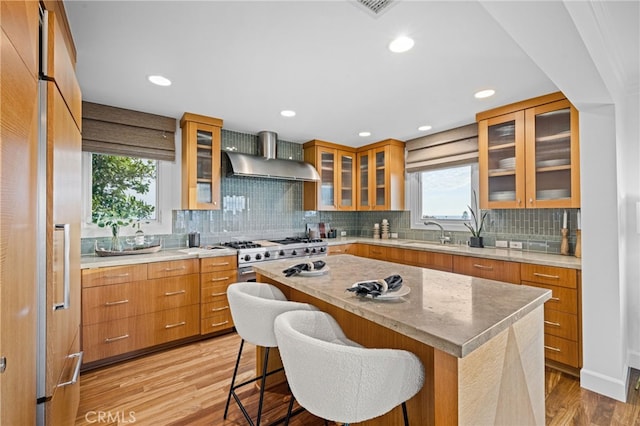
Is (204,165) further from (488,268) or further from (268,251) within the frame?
(488,268)

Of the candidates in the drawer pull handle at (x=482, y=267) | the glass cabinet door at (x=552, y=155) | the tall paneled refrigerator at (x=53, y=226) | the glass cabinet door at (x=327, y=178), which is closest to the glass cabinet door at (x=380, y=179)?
the glass cabinet door at (x=327, y=178)

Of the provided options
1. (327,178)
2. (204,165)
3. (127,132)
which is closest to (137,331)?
(204,165)

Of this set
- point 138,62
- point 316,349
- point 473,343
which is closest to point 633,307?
point 473,343

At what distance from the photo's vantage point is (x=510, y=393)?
119cm

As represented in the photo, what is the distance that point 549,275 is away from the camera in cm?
240

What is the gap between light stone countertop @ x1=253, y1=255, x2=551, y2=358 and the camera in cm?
94

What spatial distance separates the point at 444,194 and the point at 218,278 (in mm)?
3035

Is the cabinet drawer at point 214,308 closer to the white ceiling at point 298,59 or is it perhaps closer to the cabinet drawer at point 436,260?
the white ceiling at point 298,59

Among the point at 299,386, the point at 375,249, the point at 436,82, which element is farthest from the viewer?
the point at 375,249

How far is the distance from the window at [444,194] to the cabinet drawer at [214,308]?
9.14 ft

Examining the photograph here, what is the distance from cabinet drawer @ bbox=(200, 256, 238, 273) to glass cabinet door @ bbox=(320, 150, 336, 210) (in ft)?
5.34

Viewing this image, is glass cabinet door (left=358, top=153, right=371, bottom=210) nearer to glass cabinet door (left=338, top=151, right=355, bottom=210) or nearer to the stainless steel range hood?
glass cabinet door (left=338, top=151, right=355, bottom=210)

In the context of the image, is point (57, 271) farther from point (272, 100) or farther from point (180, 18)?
point (272, 100)

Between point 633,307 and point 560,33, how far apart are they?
2424 millimetres
